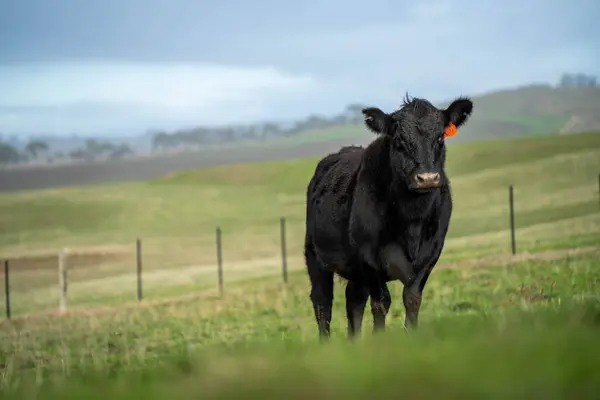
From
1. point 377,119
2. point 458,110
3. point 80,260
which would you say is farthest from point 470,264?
point 80,260

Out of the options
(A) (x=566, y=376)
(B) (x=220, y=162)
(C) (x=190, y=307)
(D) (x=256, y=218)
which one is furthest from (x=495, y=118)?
(A) (x=566, y=376)

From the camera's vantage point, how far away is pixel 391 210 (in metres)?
9.61

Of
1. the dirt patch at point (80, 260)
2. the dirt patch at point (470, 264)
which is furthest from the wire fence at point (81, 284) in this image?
the dirt patch at point (470, 264)

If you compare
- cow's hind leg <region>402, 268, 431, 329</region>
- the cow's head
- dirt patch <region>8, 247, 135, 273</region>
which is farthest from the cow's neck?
dirt patch <region>8, 247, 135, 273</region>

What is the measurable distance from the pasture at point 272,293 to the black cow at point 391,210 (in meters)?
0.73

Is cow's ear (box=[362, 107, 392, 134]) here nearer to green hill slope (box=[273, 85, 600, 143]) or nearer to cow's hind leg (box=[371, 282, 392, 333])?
cow's hind leg (box=[371, 282, 392, 333])

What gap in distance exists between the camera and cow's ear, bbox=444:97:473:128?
393 inches

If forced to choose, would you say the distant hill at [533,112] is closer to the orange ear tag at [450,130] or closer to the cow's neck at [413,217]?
the orange ear tag at [450,130]

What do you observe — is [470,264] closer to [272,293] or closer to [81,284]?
[272,293]

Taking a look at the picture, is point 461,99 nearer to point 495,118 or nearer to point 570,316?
point 570,316

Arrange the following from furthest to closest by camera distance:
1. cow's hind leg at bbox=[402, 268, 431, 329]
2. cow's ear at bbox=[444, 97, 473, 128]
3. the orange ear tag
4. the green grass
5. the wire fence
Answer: the wire fence, cow's ear at bbox=[444, 97, 473, 128], the orange ear tag, cow's hind leg at bbox=[402, 268, 431, 329], the green grass

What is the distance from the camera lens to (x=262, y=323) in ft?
55.4

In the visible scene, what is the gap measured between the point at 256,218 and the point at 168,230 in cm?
606

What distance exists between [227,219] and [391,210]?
4999 centimetres
